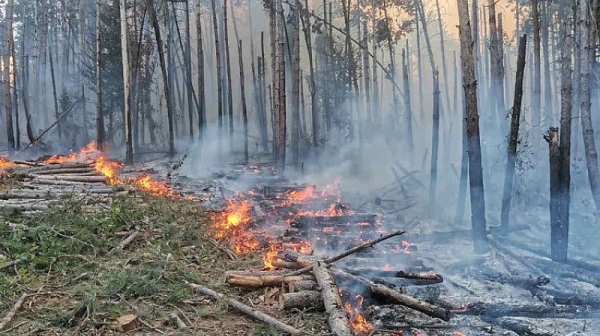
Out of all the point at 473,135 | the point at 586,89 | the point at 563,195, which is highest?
the point at 586,89

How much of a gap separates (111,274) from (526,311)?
556 cm

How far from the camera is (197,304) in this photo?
5.41m

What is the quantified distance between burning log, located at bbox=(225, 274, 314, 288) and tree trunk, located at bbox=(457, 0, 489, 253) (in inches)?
192

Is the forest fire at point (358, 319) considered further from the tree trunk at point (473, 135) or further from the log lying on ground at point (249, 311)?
the tree trunk at point (473, 135)

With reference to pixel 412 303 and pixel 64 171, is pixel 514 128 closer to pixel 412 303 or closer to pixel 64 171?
pixel 412 303

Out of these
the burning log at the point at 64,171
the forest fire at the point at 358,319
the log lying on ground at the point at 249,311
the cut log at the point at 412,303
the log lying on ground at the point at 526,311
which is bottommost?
the log lying on ground at the point at 526,311

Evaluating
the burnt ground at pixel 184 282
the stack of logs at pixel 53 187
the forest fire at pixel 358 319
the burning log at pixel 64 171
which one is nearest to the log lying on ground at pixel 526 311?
the burnt ground at pixel 184 282

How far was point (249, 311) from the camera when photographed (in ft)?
16.5

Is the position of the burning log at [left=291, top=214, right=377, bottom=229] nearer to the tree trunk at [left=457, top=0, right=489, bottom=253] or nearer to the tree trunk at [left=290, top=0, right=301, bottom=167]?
the tree trunk at [left=457, top=0, right=489, bottom=253]

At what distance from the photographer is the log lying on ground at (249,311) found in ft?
15.0

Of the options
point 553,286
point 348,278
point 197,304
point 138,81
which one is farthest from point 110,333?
point 138,81

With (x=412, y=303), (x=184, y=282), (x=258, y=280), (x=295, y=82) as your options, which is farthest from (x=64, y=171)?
(x=412, y=303)

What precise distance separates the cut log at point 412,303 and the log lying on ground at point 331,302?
689 millimetres

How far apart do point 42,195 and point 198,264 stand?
4460 mm
